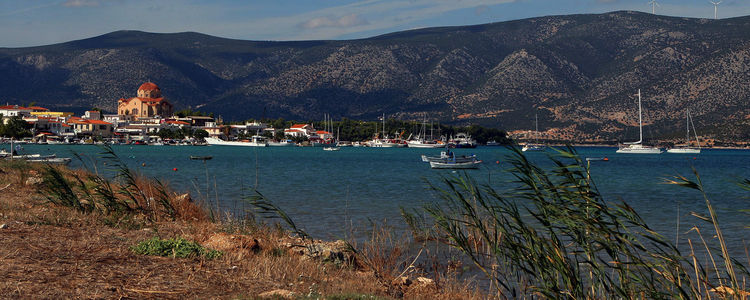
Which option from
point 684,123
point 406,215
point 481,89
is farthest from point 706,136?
point 406,215

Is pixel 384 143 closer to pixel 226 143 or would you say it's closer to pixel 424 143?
pixel 424 143

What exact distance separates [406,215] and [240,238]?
6925 millimetres

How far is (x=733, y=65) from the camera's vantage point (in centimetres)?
13650

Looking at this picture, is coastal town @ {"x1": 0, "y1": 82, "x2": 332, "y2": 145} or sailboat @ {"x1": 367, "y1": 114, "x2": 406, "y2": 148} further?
sailboat @ {"x1": 367, "y1": 114, "x2": 406, "y2": 148}

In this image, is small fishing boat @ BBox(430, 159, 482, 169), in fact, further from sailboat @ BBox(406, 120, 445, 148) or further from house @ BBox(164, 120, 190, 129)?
house @ BBox(164, 120, 190, 129)

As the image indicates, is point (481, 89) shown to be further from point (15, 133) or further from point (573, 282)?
point (573, 282)

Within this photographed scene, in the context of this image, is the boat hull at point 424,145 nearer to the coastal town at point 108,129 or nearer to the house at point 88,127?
the coastal town at point 108,129

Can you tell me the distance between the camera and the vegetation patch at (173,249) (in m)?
9.27

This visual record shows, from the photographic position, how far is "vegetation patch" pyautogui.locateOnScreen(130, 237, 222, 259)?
9.27 m

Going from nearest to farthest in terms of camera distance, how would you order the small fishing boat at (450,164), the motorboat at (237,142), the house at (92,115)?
the small fishing boat at (450,164) < the motorboat at (237,142) < the house at (92,115)

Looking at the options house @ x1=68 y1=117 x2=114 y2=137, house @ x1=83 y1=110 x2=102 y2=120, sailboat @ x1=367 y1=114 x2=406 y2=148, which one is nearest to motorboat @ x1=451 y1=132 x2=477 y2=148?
sailboat @ x1=367 y1=114 x2=406 y2=148

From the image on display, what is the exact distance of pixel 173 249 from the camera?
367 inches

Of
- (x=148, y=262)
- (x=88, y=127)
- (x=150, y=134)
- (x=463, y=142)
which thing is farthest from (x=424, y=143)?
(x=148, y=262)

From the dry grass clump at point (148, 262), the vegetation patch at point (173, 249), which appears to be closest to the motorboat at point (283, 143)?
the dry grass clump at point (148, 262)
